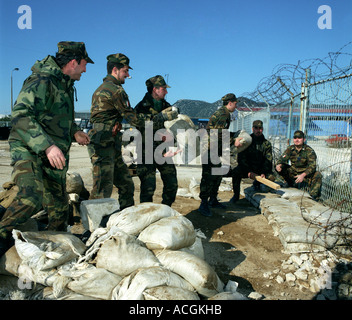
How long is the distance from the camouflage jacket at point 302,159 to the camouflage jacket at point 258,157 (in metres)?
0.33

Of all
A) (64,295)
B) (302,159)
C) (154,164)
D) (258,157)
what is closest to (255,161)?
(258,157)

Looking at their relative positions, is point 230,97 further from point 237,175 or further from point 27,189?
point 27,189

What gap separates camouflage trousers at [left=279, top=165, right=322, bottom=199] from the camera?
4.97 m

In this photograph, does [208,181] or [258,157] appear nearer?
[208,181]

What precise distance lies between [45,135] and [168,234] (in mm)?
1101

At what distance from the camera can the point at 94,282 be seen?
178 centimetres

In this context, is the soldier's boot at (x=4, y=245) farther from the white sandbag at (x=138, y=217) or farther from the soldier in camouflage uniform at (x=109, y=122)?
the soldier in camouflage uniform at (x=109, y=122)

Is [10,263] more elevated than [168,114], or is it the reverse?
[168,114]

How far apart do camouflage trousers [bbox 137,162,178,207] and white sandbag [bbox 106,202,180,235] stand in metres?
1.14

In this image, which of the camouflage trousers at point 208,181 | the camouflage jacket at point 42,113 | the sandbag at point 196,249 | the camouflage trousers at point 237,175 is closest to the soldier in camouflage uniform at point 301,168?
the camouflage trousers at point 237,175

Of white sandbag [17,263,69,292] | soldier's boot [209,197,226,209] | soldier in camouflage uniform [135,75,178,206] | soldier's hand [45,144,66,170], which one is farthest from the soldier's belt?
soldier's boot [209,197,226,209]

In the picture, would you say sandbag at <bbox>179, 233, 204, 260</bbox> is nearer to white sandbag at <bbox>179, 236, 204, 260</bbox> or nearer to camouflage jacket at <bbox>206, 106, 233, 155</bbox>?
white sandbag at <bbox>179, 236, 204, 260</bbox>
